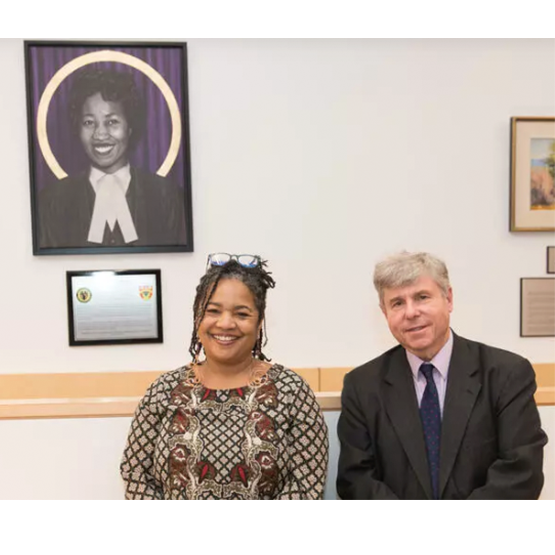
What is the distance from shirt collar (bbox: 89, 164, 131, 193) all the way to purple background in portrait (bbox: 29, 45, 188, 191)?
0.19ft

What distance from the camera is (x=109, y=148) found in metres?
3.27

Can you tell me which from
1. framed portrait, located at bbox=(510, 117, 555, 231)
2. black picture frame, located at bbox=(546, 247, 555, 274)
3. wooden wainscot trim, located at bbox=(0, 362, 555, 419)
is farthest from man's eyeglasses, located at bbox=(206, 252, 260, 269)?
black picture frame, located at bbox=(546, 247, 555, 274)

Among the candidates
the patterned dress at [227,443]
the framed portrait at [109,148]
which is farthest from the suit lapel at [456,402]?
the framed portrait at [109,148]

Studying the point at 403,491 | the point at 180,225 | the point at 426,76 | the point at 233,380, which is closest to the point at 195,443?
the point at 233,380

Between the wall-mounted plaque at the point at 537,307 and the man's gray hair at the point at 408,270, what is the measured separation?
2.03 meters

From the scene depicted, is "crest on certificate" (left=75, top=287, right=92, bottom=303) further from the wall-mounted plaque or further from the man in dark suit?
the wall-mounted plaque

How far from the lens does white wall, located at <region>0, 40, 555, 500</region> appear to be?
3320mm

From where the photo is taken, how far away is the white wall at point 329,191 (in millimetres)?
3320

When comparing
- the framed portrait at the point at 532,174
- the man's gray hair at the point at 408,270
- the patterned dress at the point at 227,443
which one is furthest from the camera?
the framed portrait at the point at 532,174

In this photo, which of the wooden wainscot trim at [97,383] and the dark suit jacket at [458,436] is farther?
the wooden wainscot trim at [97,383]

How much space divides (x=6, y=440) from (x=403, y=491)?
1.16 meters

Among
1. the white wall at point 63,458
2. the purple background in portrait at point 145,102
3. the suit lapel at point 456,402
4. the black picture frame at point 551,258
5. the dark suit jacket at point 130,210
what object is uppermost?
the purple background in portrait at point 145,102

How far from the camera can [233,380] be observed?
1.68 m

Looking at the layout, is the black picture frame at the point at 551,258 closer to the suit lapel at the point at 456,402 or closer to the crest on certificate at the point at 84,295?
the suit lapel at the point at 456,402
